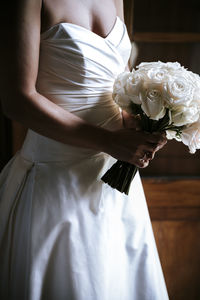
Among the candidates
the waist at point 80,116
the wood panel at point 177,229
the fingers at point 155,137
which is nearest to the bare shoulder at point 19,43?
the waist at point 80,116

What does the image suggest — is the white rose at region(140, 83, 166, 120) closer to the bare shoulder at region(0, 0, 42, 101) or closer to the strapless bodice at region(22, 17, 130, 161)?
the strapless bodice at region(22, 17, 130, 161)

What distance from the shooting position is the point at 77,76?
873mm

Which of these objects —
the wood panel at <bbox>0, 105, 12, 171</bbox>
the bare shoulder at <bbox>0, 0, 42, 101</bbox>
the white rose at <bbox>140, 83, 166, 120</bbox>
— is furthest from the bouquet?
the wood panel at <bbox>0, 105, 12, 171</bbox>

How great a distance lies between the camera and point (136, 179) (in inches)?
41.9

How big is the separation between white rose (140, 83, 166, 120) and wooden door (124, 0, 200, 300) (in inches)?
27.6

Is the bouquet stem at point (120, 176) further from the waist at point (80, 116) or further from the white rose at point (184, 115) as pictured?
the white rose at point (184, 115)

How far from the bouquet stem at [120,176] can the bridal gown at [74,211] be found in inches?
1.3

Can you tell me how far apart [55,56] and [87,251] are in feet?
1.81

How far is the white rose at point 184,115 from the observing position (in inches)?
31.2

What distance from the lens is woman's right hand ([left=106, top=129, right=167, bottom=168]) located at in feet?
2.80

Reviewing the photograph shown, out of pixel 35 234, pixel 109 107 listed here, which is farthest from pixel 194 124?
pixel 35 234

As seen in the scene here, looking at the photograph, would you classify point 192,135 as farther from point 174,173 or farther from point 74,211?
point 174,173

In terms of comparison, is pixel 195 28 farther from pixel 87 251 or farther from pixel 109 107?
pixel 87 251

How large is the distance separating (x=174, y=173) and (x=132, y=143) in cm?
79
